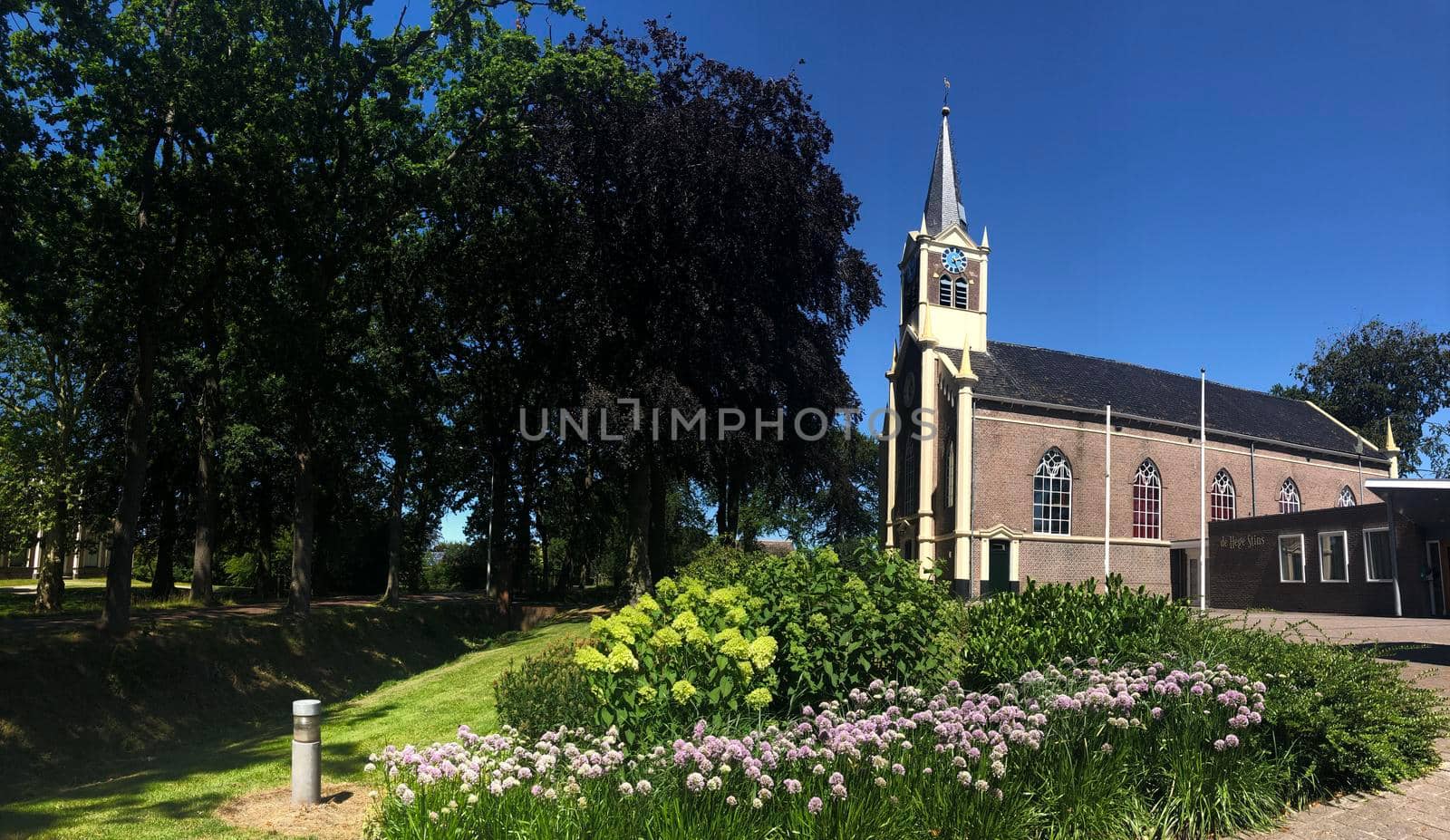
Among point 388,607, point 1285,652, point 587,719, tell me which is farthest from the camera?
point 388,607

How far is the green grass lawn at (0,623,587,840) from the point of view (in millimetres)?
7008

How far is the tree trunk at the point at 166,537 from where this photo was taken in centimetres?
3281

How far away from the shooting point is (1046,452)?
40.9 m

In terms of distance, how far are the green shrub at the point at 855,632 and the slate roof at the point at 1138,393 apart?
3460 centimetres

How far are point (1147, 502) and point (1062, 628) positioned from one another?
39.2 metres

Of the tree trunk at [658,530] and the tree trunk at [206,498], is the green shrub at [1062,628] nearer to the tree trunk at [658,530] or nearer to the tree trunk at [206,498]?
the tree trunk at [658,530]

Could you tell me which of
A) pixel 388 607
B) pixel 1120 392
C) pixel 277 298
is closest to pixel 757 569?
pixel 277 298

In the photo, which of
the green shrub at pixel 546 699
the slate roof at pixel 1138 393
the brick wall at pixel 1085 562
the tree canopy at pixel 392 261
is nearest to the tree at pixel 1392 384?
the slate roof at pixel 1138 393

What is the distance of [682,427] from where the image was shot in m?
21.8

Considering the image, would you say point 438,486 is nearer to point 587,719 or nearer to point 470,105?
point 470,105

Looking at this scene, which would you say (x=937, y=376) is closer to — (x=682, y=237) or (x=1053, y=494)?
(x=1053, y=494)

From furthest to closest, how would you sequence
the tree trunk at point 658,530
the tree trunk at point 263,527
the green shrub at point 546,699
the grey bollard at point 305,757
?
the tree trunk at point 263,527
the tree trunk at point 658,530
the grey bollard at point 305,757
the green shrub at point 546,699

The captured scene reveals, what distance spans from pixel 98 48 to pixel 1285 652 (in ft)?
63.9

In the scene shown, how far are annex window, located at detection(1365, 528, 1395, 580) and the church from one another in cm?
933
